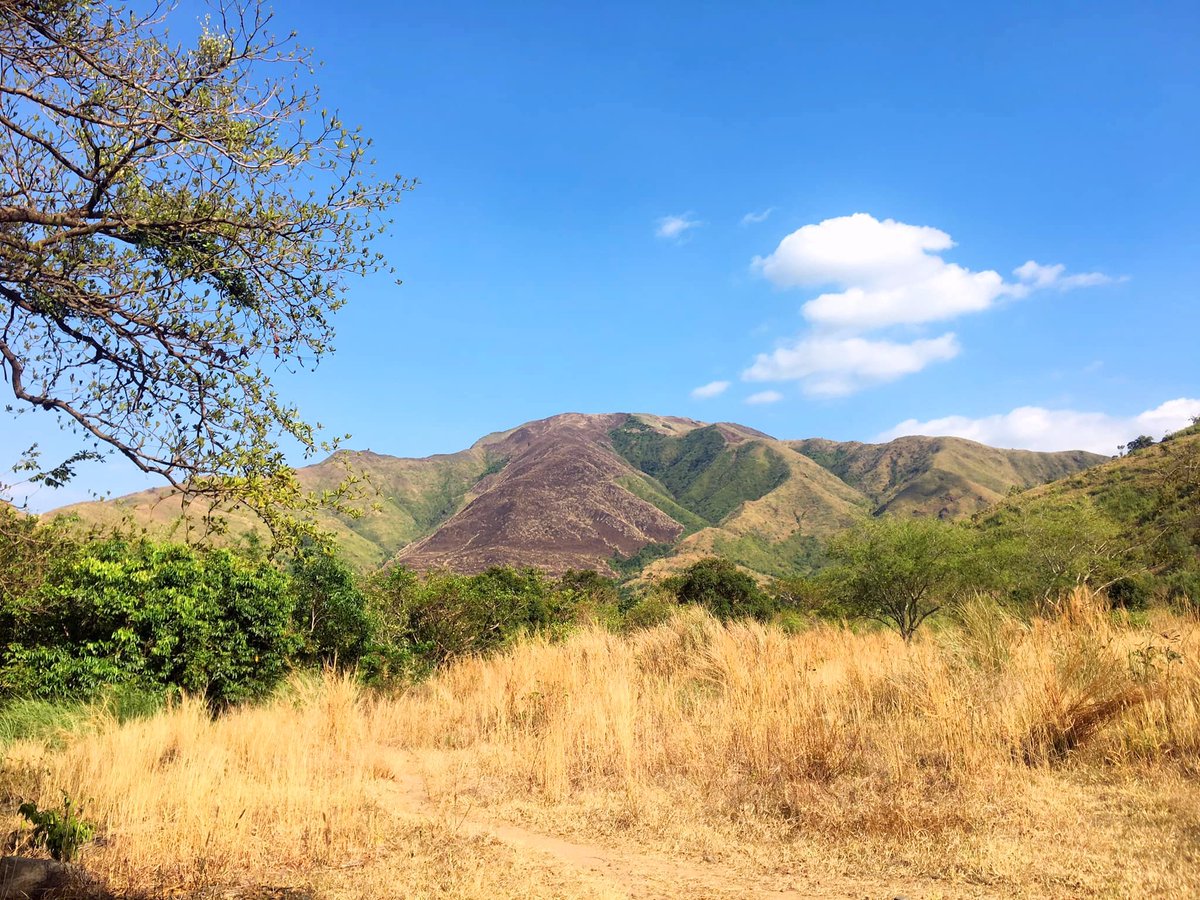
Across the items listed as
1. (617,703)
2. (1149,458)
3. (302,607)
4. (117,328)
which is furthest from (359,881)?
(1149,458)

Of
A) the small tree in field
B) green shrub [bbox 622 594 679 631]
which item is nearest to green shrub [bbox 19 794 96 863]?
green shrub [bbox 622 594 679 631]

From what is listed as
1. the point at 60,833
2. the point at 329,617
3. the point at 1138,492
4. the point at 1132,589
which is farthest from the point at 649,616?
the point at 1138,492

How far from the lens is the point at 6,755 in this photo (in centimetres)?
749

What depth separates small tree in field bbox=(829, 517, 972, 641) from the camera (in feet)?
81.8

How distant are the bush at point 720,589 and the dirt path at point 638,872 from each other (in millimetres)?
24462

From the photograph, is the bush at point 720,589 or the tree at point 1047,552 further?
the bush at point 720,589

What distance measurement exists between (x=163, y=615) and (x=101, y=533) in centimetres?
453

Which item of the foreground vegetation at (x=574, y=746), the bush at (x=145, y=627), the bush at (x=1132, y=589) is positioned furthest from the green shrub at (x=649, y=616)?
the bush at (x=1132, y=589)

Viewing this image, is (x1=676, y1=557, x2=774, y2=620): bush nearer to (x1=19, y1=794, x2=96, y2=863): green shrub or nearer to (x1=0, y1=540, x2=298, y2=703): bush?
(x1=0, y1=540, x2=298, y2=703): bush

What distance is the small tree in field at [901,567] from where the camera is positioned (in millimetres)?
24945

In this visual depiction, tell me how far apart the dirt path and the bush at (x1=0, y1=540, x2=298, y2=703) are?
5.82m

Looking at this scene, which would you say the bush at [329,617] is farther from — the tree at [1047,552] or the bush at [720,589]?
the tree at [1047,552]

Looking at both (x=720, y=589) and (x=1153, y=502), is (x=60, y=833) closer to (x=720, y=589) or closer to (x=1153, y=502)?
(x=720, y=589)

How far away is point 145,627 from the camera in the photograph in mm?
10555
